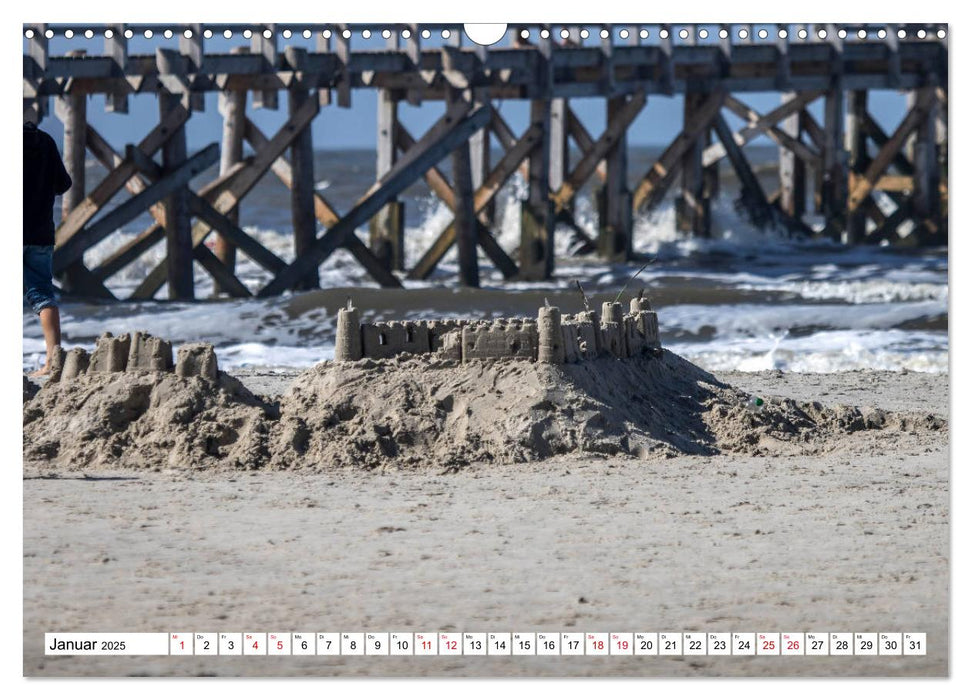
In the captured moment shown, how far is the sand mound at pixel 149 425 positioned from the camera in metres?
9.91

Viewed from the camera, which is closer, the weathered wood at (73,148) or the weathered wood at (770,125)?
the weathered wood at (73,148)

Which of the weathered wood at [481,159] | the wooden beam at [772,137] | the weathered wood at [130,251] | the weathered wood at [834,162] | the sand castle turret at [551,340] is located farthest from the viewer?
the wooden beam at [772,137]

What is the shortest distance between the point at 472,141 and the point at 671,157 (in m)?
2.98

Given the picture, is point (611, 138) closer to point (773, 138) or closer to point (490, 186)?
point (490, 186)

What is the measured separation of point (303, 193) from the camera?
64.4ft

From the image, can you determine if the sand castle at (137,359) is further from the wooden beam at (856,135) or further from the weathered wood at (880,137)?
the weathered wood at (880,137)

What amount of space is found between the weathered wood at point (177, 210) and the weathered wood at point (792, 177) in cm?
1251

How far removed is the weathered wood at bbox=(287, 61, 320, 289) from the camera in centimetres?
1941

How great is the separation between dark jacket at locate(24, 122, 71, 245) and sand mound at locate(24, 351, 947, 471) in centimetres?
191

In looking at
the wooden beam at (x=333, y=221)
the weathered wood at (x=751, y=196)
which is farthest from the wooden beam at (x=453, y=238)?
the weathered wood at (x=751, y=196)

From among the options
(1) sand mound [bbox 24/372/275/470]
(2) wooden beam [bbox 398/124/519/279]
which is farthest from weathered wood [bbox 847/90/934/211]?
(1) sand mound [bbox 24/372/275/470]

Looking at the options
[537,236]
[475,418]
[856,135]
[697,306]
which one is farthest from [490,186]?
[475,418]

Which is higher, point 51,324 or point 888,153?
point 51,324

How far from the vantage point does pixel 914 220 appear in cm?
2694
